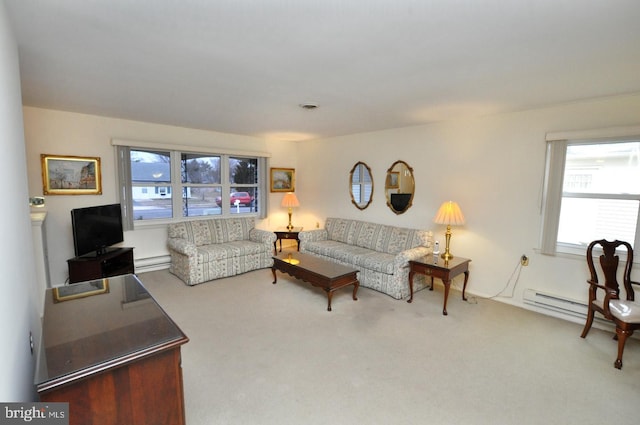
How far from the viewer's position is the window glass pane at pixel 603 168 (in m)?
2.86

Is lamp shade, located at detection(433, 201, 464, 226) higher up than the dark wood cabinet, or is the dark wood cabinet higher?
lamp shade, located at detection(433, 201, 464, 226)

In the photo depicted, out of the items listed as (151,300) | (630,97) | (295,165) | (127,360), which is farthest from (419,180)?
(127,360)

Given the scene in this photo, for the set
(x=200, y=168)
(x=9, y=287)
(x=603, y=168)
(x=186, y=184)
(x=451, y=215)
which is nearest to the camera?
(x=9, y=287)

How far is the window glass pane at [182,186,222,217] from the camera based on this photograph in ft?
16.4

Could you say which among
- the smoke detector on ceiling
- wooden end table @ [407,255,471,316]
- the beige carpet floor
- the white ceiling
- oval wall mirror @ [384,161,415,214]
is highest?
the smoke detector on ceiling

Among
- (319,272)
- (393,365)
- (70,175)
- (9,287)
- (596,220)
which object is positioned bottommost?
(393,365)

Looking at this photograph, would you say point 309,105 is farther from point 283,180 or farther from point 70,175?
point 70,175

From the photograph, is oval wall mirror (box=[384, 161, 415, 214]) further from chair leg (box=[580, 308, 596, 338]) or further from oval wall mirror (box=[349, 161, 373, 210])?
chair leg (box=[580, 308, 596, 338])

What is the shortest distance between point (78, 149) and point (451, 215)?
15.9ft

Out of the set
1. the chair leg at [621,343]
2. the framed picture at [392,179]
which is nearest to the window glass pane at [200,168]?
the framed picture at [392,179]

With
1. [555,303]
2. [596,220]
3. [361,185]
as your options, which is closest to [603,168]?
[596,220]

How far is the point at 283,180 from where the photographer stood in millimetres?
6176

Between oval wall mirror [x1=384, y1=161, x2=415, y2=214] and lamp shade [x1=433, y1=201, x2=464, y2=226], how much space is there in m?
0.79

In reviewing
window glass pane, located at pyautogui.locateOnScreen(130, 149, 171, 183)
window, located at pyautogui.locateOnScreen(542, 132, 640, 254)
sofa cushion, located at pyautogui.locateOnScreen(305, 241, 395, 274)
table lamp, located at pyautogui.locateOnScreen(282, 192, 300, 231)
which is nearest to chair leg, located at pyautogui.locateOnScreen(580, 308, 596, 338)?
window, located at pyautogui.locateOnScreen(542, 132, 640, 254)
